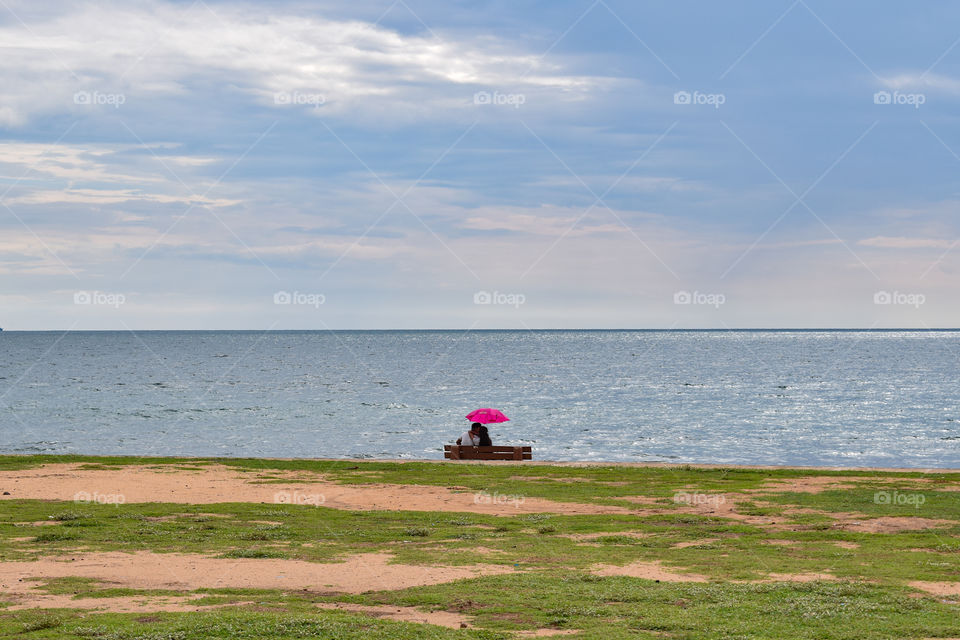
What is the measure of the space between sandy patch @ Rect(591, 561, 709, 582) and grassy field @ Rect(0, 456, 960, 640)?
0.31 ft

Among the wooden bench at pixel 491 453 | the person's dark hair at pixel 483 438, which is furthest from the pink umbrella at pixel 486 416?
the wooden bench at pixel 491 453

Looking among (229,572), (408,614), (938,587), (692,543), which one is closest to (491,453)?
(692,543)

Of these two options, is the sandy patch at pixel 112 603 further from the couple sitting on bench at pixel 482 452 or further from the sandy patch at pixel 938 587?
the couple sitting on bench at pixel 482 452

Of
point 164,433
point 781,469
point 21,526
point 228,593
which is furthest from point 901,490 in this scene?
point 164,433

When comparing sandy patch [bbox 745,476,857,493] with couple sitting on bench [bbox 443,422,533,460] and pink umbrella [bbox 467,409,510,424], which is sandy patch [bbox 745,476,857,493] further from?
pink umbrella [bbox 467,409,510,424]

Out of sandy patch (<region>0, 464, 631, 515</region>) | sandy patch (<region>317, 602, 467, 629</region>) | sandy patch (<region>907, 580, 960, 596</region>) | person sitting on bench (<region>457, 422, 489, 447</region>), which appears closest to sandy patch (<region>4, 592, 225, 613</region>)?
sandy patch (<region>317, 602, 467, 629</region>)

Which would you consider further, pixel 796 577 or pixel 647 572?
pixel 647 572

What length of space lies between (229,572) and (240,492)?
38.9 feet

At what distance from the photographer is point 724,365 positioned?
16638 centimetres

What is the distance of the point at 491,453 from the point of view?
3681cm

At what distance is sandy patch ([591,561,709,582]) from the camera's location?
51.1 ft

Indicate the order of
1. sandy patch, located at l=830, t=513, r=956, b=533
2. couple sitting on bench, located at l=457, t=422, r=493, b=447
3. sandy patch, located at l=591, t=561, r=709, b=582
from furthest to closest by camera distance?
couple sitting on bench, located at l=457, t=422, r=493, b=447 → sandy patch, located at l=830, t=513, r=956, b=533 → sandy patch, located at l=591, t=561, r=709, b=582

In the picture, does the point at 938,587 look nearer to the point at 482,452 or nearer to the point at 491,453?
the point at 491,453

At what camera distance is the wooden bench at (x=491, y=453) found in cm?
3656
